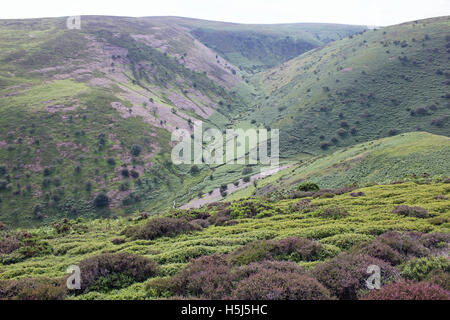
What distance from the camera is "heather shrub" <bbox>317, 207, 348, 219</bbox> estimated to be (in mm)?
19906

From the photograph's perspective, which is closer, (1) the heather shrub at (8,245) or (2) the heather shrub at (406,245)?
(2) the heather shrub at (406,245)

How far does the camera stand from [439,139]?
1663 inches

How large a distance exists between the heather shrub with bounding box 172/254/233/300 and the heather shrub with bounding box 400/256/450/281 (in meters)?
6.42

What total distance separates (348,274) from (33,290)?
11.3 metres

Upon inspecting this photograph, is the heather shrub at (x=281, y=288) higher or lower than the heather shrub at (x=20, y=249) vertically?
higher

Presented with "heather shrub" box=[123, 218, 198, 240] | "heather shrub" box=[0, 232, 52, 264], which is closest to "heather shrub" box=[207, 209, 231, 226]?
"heather shrub" box=[123, 218, 198, 240]

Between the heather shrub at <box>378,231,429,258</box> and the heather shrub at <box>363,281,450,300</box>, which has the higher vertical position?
the heather shrub at <box>363,281,450,300</box>

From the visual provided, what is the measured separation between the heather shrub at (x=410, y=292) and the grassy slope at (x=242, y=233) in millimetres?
3532

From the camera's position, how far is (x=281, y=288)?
27.1 feet

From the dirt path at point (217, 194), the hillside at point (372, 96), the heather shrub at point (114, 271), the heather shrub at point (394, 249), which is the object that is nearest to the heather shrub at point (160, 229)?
the heather shrub at point (114, 271)

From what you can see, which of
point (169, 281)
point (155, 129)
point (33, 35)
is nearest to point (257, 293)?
point (169, 281)

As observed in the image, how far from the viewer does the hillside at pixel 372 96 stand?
96250 mm

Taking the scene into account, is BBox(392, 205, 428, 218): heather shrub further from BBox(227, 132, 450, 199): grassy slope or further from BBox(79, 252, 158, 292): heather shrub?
BBox(227, 132, 450, 199): grassy slope

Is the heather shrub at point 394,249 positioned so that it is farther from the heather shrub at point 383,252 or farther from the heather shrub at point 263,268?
the heather shrub at point 263,268
